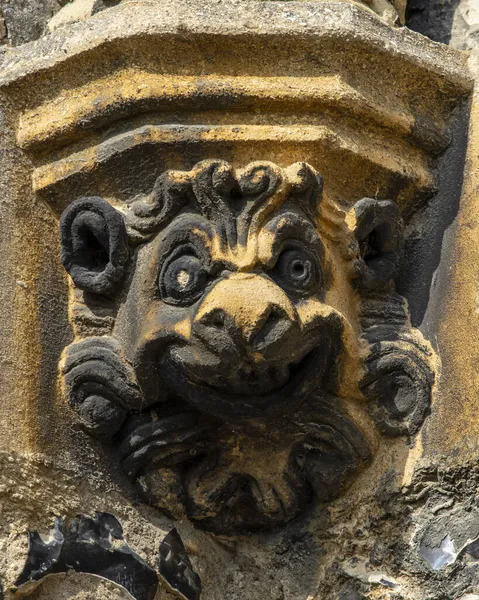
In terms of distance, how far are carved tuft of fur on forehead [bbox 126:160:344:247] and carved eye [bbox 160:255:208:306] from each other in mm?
72

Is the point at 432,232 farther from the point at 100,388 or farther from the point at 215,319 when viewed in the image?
the point at 100,388

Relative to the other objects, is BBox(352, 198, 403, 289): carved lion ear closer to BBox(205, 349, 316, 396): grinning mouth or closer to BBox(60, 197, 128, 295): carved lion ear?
BBox(205, 349, 316, 396): grinning mouth

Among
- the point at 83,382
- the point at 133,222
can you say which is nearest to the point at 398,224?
the point at 133,222

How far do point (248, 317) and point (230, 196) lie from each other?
0.83ft

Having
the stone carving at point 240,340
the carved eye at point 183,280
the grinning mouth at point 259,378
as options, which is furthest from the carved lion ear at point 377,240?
the carved eye at point 183,280

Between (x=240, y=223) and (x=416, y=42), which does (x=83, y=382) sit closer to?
(x=240, y=223)

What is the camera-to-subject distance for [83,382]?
7.72ft

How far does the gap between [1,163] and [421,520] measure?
3.34ft

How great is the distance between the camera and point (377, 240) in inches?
96.7

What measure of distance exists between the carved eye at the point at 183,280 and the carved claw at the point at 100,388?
0.16 metres

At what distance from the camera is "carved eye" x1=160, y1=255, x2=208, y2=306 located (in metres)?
2.25

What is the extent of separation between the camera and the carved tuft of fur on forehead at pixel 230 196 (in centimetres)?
228

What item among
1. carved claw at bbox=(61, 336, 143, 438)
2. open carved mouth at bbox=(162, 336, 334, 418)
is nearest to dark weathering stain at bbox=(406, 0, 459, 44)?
open carved mouth at bbox=(162, 336, 334, 418)

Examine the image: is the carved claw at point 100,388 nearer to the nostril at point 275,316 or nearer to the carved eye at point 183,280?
the carved eye at point 183,280
